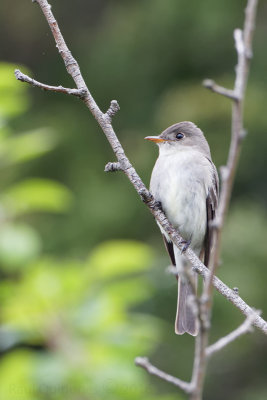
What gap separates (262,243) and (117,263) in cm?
318

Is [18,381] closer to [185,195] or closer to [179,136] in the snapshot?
[185,195]

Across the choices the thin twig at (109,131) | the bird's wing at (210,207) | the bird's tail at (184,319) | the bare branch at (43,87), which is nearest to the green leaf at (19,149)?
the bird's wing at (210,207)

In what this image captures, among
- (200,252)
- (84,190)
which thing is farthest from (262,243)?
(200,252)

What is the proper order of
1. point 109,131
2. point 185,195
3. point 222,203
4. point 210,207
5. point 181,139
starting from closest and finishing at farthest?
point 222,203, point 109,131, point 185,195, point 210,207, point 181,139

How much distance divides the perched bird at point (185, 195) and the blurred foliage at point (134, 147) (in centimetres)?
41

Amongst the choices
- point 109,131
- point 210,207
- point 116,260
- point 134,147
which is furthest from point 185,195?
point 134,147

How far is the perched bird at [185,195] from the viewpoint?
3.98m

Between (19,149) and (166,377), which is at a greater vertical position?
(19,149)

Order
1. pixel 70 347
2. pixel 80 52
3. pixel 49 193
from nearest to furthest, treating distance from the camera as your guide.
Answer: pixel 70 347, pixel 49 193, pixel 80 52

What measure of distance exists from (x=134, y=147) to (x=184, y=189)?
3830 mm

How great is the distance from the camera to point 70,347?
403 cm

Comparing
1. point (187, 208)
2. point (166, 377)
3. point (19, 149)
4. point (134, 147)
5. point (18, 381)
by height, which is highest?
point (134, 147)

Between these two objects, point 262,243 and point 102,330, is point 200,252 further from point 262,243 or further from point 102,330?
point 262,243

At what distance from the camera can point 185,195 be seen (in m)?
3.99
